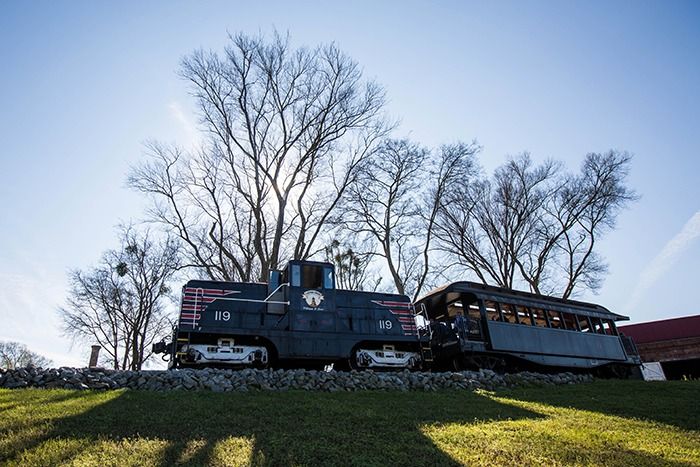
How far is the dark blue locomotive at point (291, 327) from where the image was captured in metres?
11.7

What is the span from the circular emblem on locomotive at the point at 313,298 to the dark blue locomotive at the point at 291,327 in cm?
2

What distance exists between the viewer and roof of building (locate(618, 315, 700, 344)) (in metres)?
25.8

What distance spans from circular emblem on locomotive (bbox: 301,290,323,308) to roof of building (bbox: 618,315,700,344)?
920 inches

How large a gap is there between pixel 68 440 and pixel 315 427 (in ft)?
10.1

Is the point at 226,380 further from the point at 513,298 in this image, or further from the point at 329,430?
the point at 513,298

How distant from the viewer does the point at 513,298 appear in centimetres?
1599

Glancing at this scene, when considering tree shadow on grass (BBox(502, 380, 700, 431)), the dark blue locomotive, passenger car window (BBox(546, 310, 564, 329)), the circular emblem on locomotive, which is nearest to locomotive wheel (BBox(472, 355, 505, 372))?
the dark blue locomotive

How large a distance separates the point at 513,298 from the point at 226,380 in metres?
10.7

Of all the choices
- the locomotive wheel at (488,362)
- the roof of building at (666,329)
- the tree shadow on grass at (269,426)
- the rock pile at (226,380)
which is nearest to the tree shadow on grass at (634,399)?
the rock pile at (226,380)

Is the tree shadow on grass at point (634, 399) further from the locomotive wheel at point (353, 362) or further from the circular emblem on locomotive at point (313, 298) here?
the circular emblem on locomotive at point (313, 298)

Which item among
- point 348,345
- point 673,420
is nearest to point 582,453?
point 673,420

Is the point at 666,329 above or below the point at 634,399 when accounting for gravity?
above

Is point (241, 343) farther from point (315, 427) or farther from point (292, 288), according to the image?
point (315, 427)

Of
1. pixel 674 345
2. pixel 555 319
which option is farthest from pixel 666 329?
pixel 555 319
